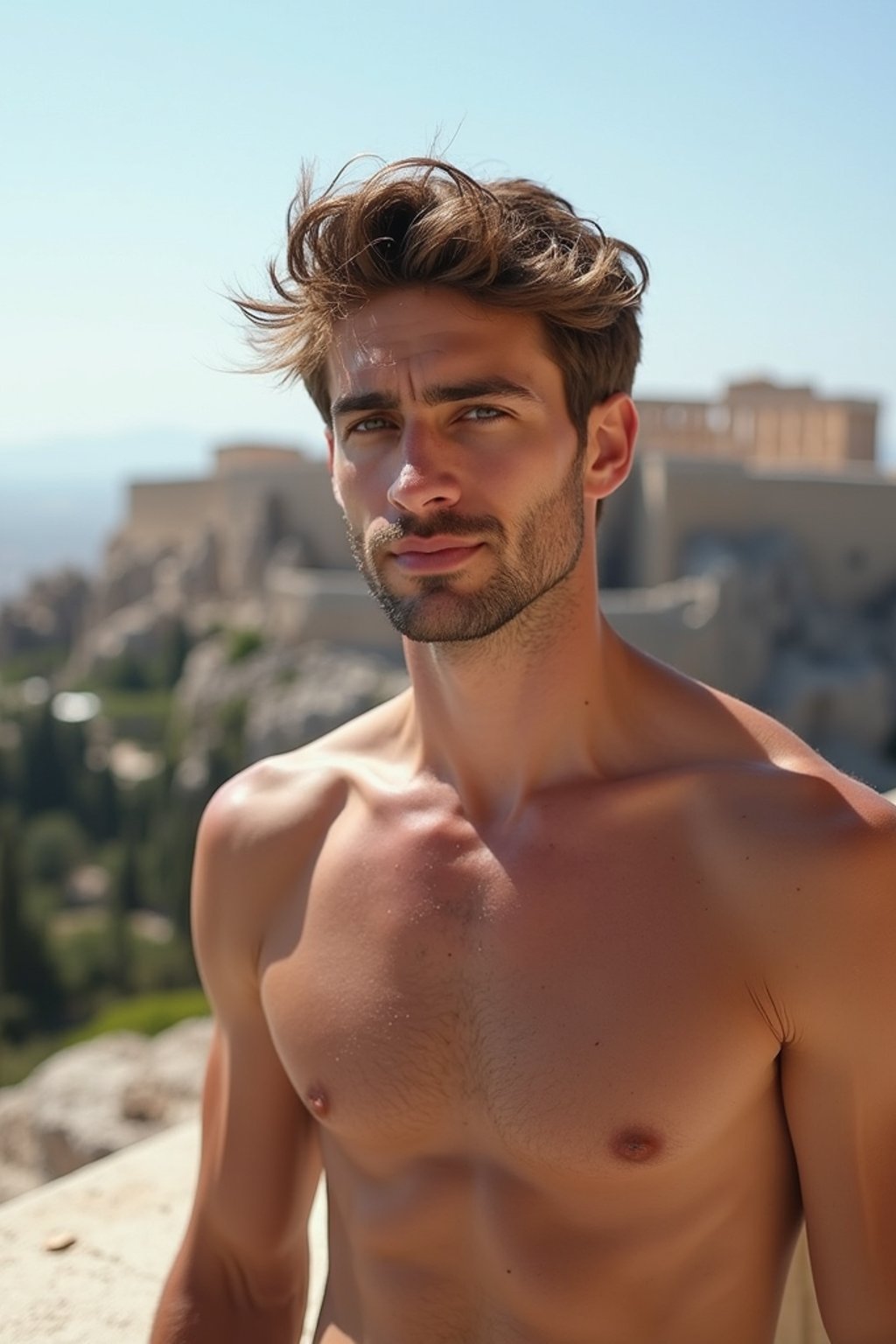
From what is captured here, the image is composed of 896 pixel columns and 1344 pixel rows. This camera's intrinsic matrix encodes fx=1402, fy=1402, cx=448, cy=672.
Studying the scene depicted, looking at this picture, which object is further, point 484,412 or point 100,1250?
point 100,1250

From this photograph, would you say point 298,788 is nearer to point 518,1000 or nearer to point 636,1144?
point 518,1000

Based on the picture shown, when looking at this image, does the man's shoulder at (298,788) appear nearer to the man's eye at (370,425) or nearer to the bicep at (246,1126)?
the bicep at (246,1126)

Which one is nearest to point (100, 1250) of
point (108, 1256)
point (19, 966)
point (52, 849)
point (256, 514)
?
point (108, 1256)

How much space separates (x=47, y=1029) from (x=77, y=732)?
7.88 meters

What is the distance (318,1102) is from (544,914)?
1.24ft

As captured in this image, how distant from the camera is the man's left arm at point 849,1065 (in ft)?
4.62

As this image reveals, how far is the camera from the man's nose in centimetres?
150

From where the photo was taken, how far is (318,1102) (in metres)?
1.70

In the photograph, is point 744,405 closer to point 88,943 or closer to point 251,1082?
point 88,943

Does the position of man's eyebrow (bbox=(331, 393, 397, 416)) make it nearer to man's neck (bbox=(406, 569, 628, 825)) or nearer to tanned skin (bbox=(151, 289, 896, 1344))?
tanned skin (bbox=(151, 289, 896, 1344))

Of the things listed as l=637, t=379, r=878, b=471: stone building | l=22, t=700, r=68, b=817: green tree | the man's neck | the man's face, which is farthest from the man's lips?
l=637, t=379, r=878, b=471: stone building

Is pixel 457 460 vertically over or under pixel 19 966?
over

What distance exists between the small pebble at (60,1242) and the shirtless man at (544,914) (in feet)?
2.08

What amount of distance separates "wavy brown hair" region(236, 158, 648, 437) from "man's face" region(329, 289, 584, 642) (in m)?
0.03
